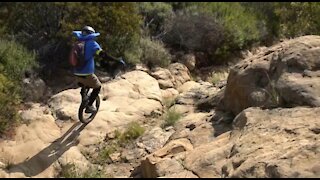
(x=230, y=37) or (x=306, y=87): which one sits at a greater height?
(x=306, y=87)

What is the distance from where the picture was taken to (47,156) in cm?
718

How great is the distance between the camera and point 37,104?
30.6ft

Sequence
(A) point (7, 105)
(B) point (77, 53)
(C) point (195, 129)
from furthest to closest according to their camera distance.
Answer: (A) point (7, 105)
(B) point (77, 53)
(C) point (195, 129)

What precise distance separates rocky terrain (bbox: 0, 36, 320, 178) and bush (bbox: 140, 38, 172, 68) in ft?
5.56

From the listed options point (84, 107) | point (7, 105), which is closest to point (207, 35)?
point (84, 107)

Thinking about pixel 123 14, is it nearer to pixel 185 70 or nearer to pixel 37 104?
pixel 185 70

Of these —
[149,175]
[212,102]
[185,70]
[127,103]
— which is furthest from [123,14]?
[149,175]

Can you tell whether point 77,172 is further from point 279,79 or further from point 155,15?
point 155,15

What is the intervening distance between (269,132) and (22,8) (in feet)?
26.9

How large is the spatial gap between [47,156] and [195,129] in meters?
2.31

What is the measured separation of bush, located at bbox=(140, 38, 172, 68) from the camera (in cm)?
1155

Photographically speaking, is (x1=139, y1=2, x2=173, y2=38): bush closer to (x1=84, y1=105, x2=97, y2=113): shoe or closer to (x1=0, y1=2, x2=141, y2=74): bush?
(x1=0, y1=2, x2=141, y2=74): bush

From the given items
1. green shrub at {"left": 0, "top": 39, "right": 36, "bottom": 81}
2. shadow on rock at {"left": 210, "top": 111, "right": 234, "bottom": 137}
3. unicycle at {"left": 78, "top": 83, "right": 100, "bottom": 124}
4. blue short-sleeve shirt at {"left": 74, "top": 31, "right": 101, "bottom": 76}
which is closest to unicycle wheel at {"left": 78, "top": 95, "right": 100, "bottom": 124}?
unicycle at {"left": 78, "top": 83, "right": 100, "bottom": 124}

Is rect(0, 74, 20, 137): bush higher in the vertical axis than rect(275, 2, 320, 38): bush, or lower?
lower
